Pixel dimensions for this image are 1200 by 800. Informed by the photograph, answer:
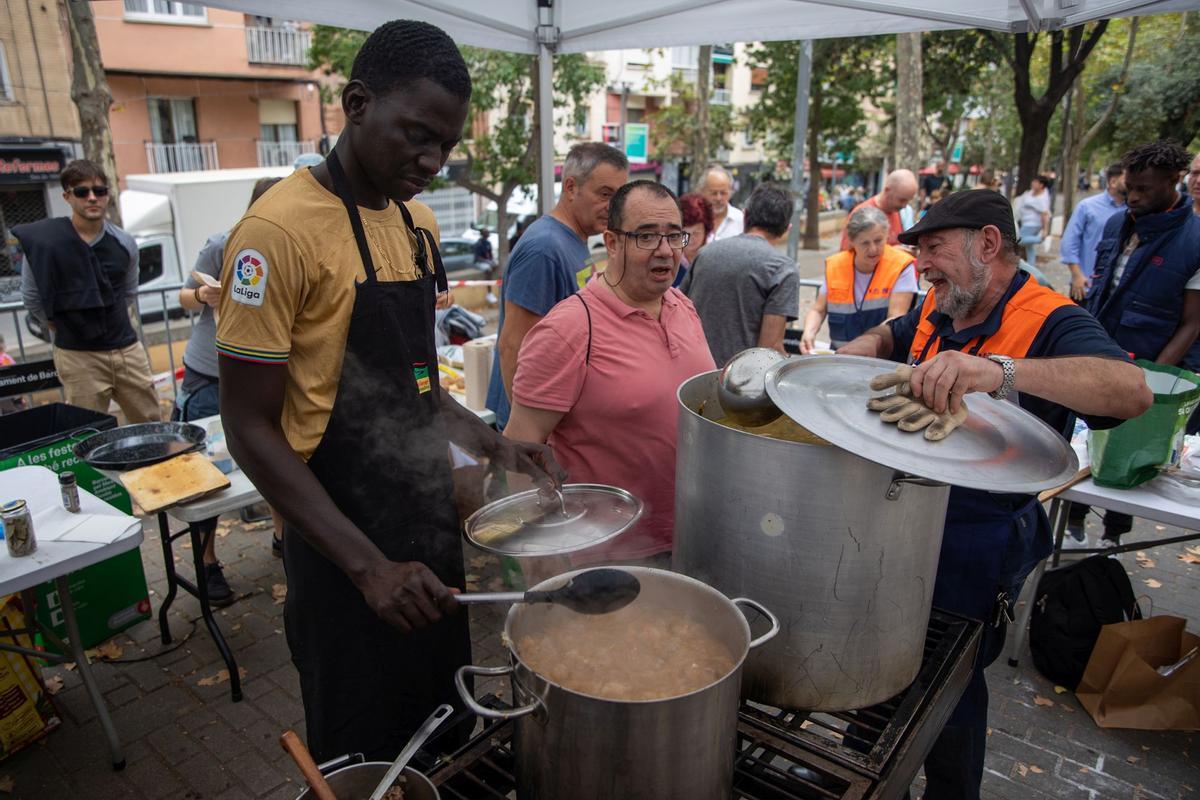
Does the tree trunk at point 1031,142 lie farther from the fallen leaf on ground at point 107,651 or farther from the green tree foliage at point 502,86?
the fallen leaf on ground at point 107,651

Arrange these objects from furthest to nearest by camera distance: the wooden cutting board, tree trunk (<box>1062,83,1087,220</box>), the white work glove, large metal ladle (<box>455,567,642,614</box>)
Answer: tree trunk (<box>1062,83,1087,220</box>), the wooden cutting board, the white work glove, large metal ladle (<box>455,567,642,614</box>)

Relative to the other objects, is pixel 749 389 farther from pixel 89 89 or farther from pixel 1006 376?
pixel 89 89

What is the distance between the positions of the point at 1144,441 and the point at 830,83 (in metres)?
18.7

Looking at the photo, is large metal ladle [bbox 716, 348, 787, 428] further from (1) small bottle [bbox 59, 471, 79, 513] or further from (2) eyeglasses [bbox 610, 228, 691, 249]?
(1) small bottle [bbox 59, 471, 79, 513]

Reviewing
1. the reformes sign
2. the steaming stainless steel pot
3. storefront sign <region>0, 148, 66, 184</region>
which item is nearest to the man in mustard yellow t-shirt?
the steaming stainless steel pot

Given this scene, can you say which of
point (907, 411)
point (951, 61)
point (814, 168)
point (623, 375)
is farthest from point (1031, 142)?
point (814, 168)

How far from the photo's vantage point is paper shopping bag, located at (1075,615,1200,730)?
3367 mm

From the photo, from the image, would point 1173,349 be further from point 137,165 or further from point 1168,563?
point 137,165

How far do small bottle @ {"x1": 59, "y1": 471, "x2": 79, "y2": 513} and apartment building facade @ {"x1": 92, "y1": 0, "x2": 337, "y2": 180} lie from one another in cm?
1969

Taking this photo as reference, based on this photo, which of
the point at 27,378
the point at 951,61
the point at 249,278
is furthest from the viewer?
the point at 951,61

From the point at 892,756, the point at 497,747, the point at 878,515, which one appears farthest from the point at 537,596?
the point at 892,756

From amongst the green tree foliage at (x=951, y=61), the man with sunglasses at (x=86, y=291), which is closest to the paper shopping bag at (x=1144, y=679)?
the man with sunglasses at (x=86, y=291)

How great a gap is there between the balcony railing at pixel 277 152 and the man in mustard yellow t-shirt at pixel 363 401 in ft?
79.8

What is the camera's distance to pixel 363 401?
67.0 inches
